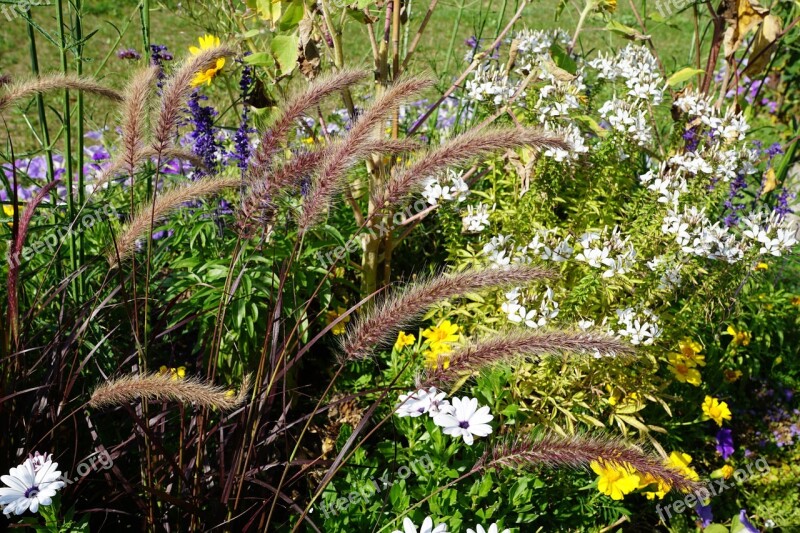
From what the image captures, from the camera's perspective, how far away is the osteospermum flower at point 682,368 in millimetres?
2799

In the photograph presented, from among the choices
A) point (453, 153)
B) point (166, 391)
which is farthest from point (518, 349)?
point (166, 391)

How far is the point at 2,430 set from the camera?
6.54ft

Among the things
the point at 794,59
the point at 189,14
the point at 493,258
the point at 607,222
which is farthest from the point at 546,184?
the point at 794,59

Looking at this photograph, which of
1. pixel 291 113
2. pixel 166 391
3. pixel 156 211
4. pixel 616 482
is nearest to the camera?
pixel 166 391

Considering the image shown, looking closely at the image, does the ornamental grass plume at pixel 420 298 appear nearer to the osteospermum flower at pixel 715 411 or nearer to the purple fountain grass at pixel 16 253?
the purple fountain grass at pixel 16 253

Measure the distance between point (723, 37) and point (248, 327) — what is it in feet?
8.40

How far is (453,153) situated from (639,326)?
3.86 ft

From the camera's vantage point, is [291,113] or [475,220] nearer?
[291,113]

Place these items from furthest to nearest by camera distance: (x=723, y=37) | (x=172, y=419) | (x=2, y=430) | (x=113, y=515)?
(x=723, y=37) → (x=172, y=419) → (x=113, y=515) → (x=2, y=430)

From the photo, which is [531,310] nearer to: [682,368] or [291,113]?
[682,368]

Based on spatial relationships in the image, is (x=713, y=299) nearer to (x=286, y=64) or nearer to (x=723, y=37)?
(x=723, y=37)

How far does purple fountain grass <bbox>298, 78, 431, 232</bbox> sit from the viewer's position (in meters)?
1.65

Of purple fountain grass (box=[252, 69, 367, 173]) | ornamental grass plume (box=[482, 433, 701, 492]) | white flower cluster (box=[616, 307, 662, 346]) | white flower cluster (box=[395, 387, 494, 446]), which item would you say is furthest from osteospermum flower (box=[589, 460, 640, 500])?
purple fountain grass (box=[252, 69, 367, 173])

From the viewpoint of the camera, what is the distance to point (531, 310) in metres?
2.39
